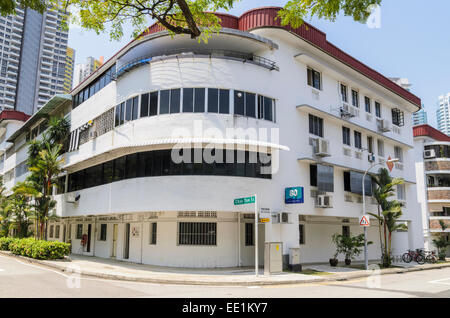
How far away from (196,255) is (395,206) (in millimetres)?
12970

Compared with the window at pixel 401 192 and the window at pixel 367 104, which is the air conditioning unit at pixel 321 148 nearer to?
the window at pixel 367 104

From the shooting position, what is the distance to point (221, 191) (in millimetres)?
17547

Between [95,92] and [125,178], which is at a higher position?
[95,92]

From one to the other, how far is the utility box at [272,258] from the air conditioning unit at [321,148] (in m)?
6.58

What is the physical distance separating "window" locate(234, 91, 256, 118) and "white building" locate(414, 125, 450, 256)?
27.7 metres

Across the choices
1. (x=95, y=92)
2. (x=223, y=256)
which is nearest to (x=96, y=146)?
(x=95, y=92)

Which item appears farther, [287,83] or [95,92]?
[95,92]

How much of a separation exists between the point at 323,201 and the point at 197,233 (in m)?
7.32

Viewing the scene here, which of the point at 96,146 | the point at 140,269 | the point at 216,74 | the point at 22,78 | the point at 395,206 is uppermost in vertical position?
the point at 22,78

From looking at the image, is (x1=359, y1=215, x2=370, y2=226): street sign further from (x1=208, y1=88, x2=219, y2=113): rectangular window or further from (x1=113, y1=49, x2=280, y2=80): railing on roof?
(x1=208, y1=88, x2=219, y2=113): rectangular window

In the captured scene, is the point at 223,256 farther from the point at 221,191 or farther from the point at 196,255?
the point at 221,191

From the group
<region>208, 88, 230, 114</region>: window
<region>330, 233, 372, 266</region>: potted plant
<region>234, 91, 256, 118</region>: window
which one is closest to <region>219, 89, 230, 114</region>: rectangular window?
<region>208, 88, 230, 114</region>: window

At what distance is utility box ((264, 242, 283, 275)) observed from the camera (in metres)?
16.3
